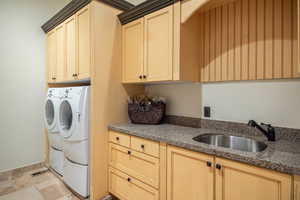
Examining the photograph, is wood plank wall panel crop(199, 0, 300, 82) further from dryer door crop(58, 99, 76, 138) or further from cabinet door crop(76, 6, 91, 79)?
dryer door crop(58, 99, 76, 138)

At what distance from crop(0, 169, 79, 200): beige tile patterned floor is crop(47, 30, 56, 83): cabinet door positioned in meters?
1.46

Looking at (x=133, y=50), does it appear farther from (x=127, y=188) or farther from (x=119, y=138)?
(x=127, y=188)

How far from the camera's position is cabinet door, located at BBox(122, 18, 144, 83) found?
190 cm

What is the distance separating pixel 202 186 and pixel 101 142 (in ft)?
3.82

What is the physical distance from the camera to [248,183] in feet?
3.31

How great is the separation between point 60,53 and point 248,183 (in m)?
2.67

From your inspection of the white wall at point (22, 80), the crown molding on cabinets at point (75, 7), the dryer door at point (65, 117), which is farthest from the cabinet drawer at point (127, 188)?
the crown molding on cabinets at point (75, 7)

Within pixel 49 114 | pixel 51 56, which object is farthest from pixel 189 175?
pixel 51 56

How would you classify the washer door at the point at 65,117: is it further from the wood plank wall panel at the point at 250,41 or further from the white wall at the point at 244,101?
the wood plank wall panel at the point at 250,41

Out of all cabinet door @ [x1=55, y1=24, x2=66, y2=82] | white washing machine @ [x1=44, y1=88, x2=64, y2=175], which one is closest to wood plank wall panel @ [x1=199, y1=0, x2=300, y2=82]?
cabinet door @ [x1=55, y1=24, x2=66, y2=82]

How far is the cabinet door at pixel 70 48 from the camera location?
2.18 meters

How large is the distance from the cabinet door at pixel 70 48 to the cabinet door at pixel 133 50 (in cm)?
65

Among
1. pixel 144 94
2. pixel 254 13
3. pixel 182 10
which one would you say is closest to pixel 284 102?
pixel 254 13

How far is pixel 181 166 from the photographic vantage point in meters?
1.32
